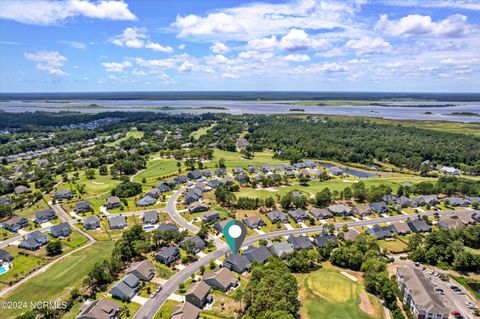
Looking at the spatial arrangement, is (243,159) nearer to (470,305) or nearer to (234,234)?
(470,305)

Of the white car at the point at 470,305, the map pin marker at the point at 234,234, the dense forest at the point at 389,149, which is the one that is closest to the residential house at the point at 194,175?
the dense forest at the point at 389,149

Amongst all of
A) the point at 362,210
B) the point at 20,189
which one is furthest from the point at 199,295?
the point at 20,189

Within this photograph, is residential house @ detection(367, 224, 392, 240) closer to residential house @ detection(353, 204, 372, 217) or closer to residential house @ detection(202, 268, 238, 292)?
residential house @ detection(353, 204, 372, 217)

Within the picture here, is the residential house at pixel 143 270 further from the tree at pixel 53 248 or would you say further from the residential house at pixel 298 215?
the residential house at pixel 298 215

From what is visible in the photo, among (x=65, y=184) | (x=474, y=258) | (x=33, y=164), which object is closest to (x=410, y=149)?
(x=474, y=258)

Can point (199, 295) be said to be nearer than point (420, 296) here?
No

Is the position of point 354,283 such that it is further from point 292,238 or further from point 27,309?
point 27,309

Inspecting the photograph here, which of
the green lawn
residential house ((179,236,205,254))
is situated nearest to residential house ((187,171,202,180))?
residential house ((179,236,205,254))
